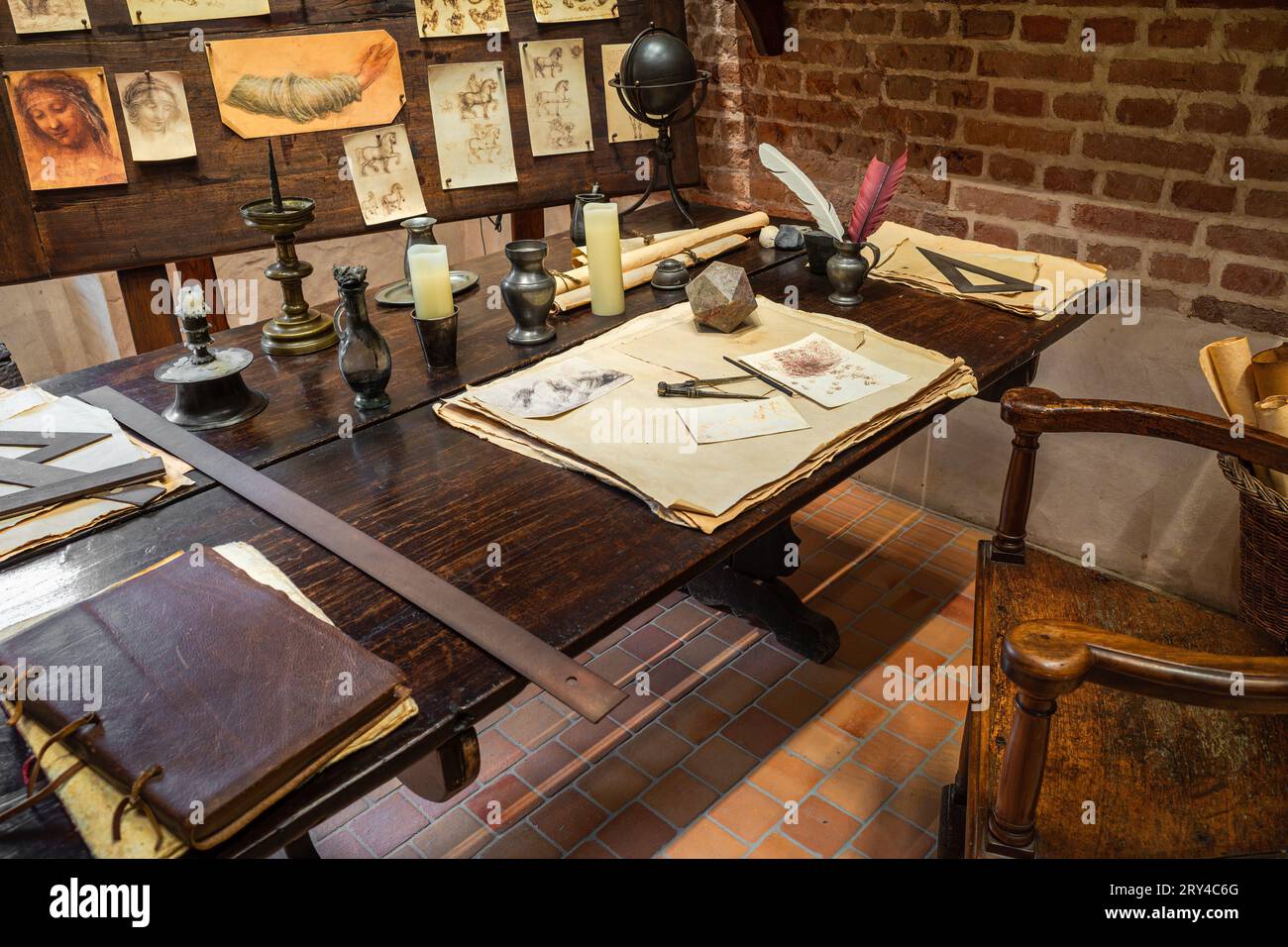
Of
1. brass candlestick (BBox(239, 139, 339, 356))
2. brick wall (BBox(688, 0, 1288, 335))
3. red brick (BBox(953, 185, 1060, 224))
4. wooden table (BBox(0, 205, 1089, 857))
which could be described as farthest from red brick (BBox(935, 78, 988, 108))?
brass candlestick (BBox(239, 139, 339, 356))

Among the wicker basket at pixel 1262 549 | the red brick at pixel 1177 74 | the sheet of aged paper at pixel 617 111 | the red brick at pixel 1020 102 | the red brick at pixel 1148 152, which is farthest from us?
the sheet of aged paper at pixel 617 111

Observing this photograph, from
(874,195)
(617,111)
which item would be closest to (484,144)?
(617,111)

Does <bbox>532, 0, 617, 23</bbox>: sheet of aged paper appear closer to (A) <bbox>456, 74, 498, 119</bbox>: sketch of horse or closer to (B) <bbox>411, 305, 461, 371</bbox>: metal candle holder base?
(A) <bbox>456, 74, 498, 119</bbox>: sketch of horse

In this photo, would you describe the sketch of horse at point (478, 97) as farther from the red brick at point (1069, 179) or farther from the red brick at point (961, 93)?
the red brick at point (1069, 179)

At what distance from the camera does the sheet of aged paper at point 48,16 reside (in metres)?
1.99

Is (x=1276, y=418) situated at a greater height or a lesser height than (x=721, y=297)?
lesser

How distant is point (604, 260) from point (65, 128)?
3.90 feet

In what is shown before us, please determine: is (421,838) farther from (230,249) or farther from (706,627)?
(230,249)

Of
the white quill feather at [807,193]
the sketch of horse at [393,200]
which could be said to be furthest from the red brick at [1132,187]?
the sketch of horse at [393,200]

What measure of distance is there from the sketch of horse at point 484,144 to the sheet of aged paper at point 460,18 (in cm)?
24

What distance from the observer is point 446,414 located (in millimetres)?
1683

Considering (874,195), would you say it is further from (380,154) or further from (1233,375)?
(380,154)

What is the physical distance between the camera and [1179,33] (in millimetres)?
2195
